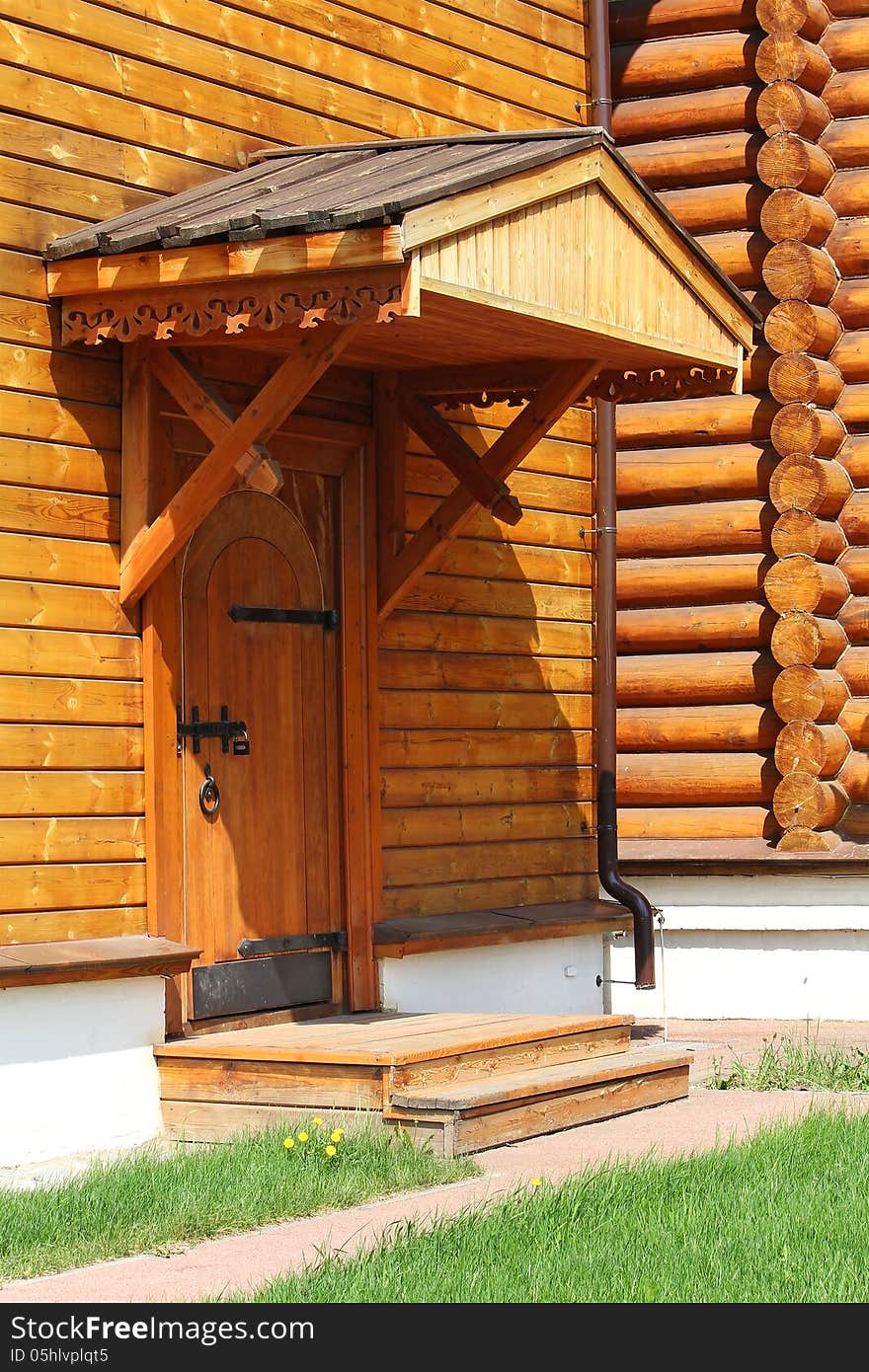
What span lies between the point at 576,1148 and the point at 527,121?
5.27 meters

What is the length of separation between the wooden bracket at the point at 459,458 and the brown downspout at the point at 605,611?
148cm

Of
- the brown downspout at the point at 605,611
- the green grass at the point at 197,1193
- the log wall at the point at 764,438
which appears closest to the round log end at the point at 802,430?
the log wall at the point at 764,438

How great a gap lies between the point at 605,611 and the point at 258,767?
104 inches

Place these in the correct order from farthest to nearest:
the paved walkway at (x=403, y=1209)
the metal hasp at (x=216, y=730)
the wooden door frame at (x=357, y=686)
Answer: the wooden door frame at (x=357, y=686) < the metal hasp at (x=216, y=730) < the paved walkway at (x=403, y=1209)

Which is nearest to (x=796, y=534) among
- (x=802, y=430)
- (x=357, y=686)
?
(x=802, y=430)

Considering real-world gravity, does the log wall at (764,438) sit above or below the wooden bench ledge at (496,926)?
above

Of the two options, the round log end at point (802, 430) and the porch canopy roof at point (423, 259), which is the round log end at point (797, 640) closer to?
the round log end at point (802, 430)

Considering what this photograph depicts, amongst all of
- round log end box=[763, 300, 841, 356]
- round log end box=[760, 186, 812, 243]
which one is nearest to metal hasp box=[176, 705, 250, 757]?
round log end box=[763, 300, 841, 356]

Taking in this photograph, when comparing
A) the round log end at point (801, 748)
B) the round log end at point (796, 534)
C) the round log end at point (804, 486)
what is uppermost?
the round log end at point (804, 486)

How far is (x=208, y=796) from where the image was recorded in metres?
7.54

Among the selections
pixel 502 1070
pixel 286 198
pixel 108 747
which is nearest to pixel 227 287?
pixel 286 198

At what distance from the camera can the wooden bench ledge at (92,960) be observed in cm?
647

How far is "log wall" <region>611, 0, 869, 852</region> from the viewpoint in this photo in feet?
33.7

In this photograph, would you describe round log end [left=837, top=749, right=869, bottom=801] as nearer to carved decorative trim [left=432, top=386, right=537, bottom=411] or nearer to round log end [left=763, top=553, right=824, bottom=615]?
round log end [left=763, top=553, right=824, bottom=615]
